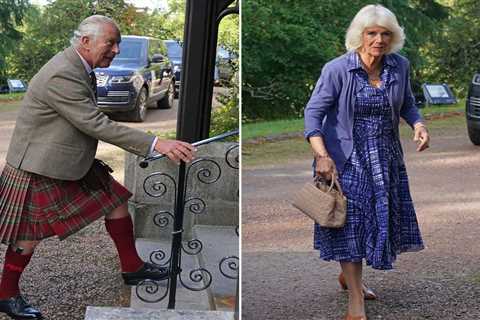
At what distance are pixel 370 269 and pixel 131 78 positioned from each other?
5.42 ft

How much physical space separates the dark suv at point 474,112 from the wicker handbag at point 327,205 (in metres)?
6.62

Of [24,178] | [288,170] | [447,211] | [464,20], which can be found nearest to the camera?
[24,178]

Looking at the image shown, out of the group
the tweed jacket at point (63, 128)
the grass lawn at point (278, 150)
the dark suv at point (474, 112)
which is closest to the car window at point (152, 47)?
the tweed jacket at point (63, 128)

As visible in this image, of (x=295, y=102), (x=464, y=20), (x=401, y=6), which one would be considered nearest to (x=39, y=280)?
(x=295, y=102)

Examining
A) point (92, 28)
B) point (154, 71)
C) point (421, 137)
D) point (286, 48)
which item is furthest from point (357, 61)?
point (286, 48)

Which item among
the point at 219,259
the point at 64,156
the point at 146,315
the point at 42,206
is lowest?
the point at 219,259

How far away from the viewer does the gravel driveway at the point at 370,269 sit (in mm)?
4410

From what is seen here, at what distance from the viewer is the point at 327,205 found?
3.73 m

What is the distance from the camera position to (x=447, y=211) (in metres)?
7.27

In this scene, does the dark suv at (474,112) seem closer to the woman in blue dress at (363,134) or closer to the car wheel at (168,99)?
the car wheel at (168,99)

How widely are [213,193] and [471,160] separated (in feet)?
16.6

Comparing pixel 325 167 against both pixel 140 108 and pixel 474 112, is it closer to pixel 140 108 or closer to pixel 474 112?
pixel 140 108

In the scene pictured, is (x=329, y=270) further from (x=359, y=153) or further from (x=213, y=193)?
(x=359, y=153)

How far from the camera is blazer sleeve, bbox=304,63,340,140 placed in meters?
3.79
